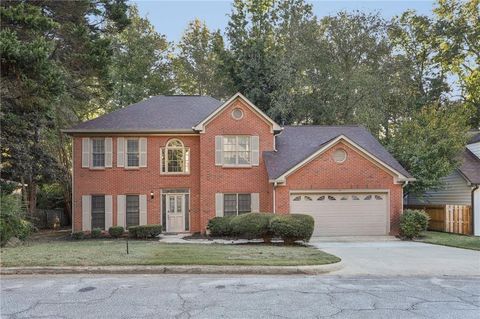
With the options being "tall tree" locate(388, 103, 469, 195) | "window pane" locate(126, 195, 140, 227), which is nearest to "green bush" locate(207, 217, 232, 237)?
"window pane" locate(126, 195, 140, 227)

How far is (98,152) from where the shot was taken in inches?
894

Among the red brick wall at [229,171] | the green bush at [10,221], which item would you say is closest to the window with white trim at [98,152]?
the red brick wall at [229,171]

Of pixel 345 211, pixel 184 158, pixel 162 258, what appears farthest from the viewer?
pixel 184 158

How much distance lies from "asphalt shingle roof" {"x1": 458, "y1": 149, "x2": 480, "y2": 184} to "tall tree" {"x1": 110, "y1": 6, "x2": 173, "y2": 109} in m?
22.8

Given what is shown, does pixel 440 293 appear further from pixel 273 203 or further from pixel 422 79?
pixel 422 79

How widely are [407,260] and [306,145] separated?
1121cm

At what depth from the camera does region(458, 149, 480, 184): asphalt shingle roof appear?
75.6 feet

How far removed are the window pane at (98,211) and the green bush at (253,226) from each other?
8504mm

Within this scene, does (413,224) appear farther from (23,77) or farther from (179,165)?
(23,77)

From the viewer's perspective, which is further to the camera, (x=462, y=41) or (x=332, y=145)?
(x=462, y=41)

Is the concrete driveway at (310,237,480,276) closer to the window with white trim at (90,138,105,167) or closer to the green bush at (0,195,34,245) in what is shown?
the green bush at (0,195,34,245)

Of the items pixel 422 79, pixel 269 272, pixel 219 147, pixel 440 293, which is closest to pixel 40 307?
pixel 269 272

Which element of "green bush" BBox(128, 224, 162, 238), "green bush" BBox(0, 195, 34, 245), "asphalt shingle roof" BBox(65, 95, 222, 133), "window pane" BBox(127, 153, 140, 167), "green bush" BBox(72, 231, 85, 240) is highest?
"asphalt shingle roof" BBox(65, 95, 222, 133)

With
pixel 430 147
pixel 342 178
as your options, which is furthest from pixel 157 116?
pixel 430 147
